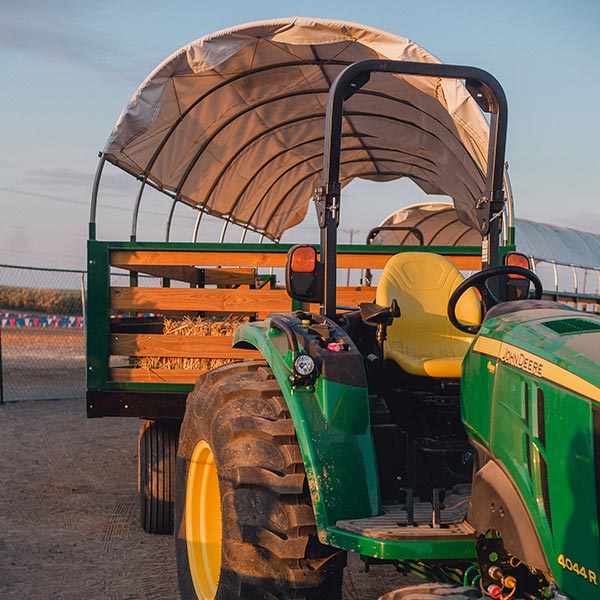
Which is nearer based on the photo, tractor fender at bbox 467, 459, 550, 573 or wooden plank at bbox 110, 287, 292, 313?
tractor fender at bbox 467, 459, 550, 573

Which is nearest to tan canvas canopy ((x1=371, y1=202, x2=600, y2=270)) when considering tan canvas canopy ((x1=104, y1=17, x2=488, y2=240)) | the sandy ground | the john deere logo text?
tan canvas canopy ((x1=104, y1=17, x2=488, y2=240))

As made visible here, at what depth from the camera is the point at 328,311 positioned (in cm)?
378

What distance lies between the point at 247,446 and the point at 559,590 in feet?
4.40

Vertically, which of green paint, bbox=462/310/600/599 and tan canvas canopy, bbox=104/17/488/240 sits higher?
tan canvas canopy, bbox=104/17/488/240

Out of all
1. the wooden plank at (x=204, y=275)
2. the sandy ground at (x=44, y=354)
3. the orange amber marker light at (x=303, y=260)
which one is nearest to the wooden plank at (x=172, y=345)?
the wooden plank at (x=204, y=275)

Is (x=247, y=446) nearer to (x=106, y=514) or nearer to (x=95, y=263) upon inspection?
(x=95, y=263)

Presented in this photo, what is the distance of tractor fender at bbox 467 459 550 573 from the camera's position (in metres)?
2.56

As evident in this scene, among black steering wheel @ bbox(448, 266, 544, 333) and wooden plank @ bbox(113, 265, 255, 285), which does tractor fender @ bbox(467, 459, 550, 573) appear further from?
wooden plank @ bbox(113, 265, 255, 285)

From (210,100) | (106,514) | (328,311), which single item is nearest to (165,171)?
(210,100)

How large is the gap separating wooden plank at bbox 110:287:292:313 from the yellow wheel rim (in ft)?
5.93

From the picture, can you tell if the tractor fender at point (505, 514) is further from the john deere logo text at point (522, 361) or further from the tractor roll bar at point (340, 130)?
the tractor roll bar at point (340, 130)

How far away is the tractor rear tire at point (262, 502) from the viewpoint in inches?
123

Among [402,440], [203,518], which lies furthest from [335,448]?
[203,518]

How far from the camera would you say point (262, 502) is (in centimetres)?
321
